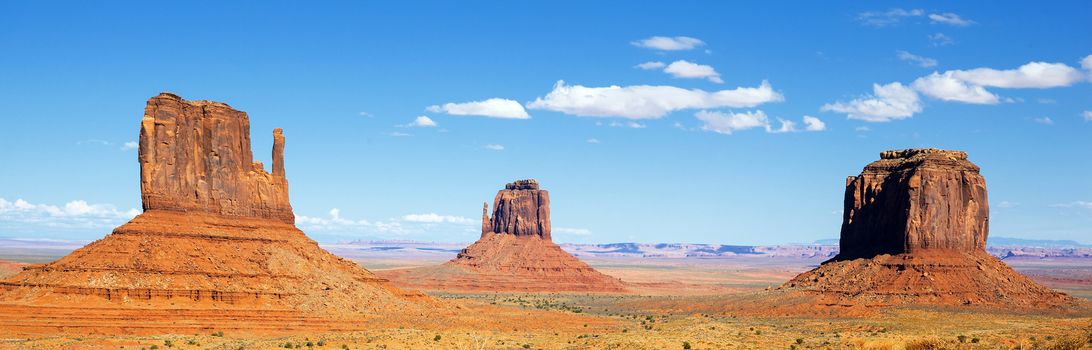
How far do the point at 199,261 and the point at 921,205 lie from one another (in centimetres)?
6142

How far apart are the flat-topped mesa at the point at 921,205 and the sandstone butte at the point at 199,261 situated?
4454cm

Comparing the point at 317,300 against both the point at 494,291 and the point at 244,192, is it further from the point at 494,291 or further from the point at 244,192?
the point at 494,291

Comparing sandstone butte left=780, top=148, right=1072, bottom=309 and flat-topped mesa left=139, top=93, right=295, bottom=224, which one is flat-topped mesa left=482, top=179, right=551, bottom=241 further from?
flat-topped mesa left=139, top=93, right=295, bottom=224

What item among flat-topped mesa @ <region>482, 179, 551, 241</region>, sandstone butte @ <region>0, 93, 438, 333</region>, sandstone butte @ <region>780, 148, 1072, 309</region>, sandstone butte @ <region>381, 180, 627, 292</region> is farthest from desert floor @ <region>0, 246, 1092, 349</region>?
flat-topped mesa @ <region>482, 179, 551, 241</region>

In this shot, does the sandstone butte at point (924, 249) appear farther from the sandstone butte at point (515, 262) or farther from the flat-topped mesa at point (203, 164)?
the sandstone butte at point (515, 262)

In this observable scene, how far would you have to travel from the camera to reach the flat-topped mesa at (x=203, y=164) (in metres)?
83.2

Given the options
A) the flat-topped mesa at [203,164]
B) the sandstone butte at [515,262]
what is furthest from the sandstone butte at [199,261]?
the sandstone butte at [515,262]

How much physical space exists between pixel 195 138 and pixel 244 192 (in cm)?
548

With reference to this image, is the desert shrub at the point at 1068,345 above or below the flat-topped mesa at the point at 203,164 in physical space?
below

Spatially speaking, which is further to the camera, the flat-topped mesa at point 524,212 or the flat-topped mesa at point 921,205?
the flat-topped mesa at point 524,212

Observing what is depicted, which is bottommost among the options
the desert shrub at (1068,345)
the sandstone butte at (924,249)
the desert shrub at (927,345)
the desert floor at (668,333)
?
Answer: the desert floor at (668,333)

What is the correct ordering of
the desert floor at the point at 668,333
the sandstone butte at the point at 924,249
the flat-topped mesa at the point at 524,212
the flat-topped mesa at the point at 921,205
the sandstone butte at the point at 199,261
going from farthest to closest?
the flat-topped mesa at the point at 524,212
the flat-topped mesa at the point at 921,205
the sandstone butte at the point at 924,249
the sandstone butte at the point at 199,261
the desert floor at the point at 668,333

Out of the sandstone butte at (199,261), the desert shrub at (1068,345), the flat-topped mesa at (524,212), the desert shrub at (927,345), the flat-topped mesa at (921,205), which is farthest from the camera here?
the flat-topped mesa at (524,212)

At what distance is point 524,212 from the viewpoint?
182 m
